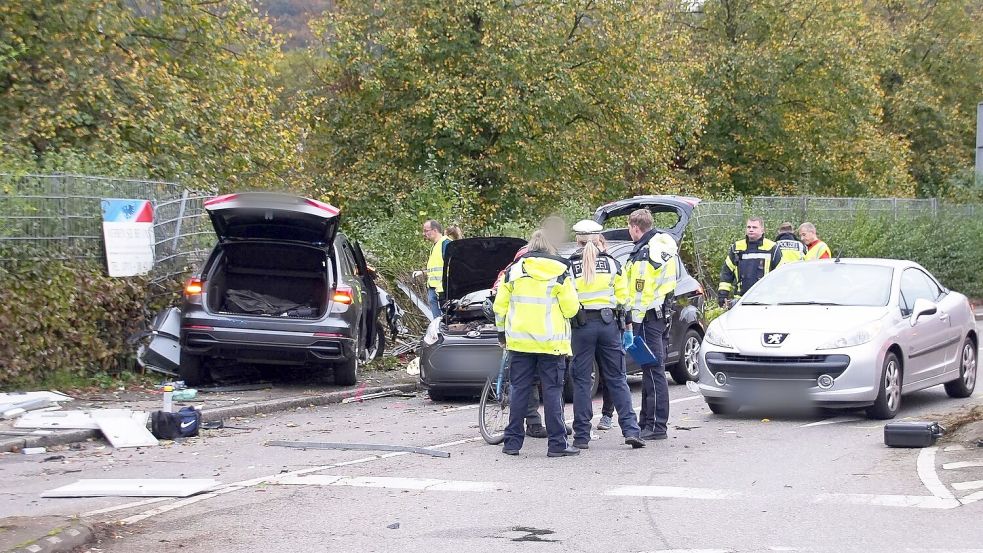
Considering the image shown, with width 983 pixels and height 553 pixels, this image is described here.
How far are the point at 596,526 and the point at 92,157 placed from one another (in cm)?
1114

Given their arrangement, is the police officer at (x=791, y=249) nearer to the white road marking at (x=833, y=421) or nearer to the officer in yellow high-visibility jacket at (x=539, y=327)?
the white road marking at (x=833, y=421)

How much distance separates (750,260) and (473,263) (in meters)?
4.25

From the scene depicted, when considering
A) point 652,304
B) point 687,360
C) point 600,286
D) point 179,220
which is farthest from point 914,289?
point 179,220

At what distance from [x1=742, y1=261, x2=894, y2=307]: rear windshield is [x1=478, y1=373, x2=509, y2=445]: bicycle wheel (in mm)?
3342

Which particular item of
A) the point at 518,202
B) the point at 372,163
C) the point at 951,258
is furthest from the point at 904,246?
the point at 372,163

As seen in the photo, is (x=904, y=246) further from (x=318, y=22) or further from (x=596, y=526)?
(x=596, y=526)

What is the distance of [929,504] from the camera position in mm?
7473

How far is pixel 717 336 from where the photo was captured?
11570 millimetres

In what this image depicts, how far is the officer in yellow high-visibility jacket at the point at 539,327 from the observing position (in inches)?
369

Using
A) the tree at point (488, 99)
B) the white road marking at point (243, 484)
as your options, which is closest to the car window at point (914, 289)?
the white road marking at point (243, 484)

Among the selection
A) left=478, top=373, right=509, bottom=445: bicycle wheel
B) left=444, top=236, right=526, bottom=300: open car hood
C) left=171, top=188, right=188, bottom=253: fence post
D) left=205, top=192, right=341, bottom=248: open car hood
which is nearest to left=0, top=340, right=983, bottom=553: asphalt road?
left=478, top=373, right=509, bottom=445: bicycle wheel

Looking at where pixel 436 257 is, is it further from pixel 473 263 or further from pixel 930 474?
pixel 930 474

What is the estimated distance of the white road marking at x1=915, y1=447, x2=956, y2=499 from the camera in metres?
7.81

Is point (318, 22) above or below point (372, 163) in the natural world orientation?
above
